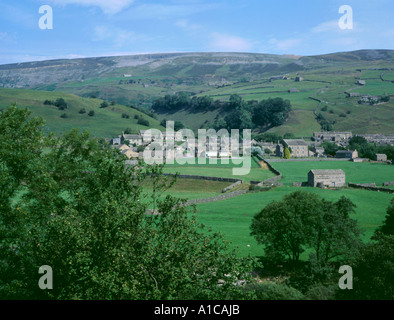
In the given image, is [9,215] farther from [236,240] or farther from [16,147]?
[236,240]

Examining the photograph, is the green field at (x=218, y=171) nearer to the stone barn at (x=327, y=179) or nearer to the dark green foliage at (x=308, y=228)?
the stone barn at (x=327, y=179)

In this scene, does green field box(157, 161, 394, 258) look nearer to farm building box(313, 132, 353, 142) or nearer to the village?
the village

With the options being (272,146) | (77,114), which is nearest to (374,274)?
(272,146)

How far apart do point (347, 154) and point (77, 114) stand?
320 ft

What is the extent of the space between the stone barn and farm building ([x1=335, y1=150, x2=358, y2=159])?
38333 millimetres

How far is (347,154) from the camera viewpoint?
95688mm

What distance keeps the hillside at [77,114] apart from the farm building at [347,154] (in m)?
70.0

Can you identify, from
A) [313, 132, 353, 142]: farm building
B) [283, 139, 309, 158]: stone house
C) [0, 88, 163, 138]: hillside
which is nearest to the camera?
[283, 139, 309, 158]: stone house

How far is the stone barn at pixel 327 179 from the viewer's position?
2312 inches

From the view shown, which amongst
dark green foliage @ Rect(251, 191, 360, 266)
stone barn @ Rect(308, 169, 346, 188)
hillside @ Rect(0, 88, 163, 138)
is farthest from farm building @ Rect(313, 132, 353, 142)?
dark green foliage @ Rect(251, 191, 360, 266)

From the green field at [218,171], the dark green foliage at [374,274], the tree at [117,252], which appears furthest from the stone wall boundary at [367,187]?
the tree at [117,252]

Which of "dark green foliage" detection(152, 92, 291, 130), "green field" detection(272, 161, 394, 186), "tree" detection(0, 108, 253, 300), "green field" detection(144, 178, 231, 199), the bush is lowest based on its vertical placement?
"green field" detection(144, 178, 231, 199)

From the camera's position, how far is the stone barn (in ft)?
193
